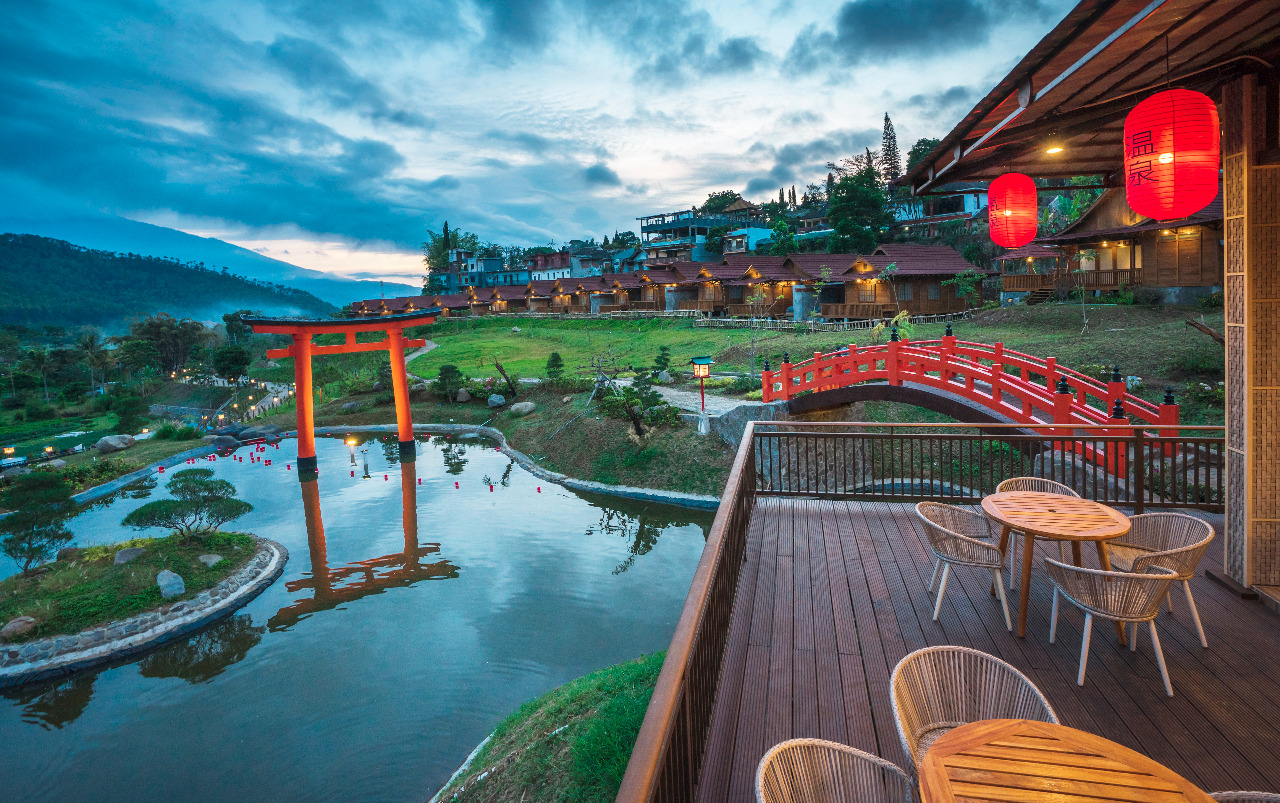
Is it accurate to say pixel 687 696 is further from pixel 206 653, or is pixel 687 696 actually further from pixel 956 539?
pixel 206 653

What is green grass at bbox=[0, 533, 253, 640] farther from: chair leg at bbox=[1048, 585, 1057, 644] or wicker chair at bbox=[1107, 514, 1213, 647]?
wicker chair at bbox=[1107, 514, 1213, 647]

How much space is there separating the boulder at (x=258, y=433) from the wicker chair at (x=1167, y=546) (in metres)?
29.6

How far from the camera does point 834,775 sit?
2.43m

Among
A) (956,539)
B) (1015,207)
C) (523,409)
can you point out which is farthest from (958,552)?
(523,409)

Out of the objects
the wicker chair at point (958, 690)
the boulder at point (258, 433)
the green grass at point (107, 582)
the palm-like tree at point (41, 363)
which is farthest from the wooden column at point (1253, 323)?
the palm-like tree at point (41, 363)

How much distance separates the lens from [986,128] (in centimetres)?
544

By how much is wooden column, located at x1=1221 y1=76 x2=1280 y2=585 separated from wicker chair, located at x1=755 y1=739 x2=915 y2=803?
4.15 meters

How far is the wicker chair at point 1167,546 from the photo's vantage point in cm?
399

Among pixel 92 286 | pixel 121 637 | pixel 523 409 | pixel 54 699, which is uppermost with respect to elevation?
pixel 92 286

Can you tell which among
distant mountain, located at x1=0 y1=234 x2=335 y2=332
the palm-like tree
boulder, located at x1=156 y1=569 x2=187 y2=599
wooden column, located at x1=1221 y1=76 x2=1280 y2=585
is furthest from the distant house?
distant mountain, located at x1=0 y1=234 x2=335 y2=332

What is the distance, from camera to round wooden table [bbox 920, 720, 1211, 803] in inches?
79.9

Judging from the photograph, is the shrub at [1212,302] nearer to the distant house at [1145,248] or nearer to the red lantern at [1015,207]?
the distant house at [1145,248]

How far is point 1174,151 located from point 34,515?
56.4 ft

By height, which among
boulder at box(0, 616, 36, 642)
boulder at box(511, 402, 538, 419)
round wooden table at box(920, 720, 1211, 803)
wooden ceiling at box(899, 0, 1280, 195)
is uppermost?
wooden ceiling at box(899, 0, 1280, 195)
